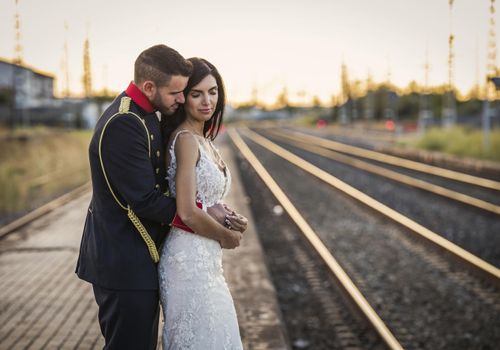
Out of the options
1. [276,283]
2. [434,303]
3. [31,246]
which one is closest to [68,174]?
[31,246]

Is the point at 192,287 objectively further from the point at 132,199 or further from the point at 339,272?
the point at 339,272

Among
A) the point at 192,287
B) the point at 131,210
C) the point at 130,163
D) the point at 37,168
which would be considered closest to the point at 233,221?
the point at 192,287

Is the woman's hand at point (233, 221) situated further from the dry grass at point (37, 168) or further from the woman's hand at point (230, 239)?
the dry grass at point (37, 168)

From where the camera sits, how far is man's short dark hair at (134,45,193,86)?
2363 mm

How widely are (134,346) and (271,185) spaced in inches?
454

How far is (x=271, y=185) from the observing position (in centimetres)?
1392

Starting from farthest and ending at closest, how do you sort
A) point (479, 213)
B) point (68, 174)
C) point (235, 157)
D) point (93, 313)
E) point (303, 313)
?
1. point (235, 157)
2. point (68, 174)
3. point (479, 213)
4. point (303, 313)
5. point (93, 313)

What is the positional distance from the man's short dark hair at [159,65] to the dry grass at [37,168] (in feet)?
30.1

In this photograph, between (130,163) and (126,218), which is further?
(126,218)

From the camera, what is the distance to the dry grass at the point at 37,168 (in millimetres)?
12438

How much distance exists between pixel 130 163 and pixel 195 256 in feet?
1.86

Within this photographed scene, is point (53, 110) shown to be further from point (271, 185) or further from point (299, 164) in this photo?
point (271, 185)

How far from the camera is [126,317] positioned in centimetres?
242

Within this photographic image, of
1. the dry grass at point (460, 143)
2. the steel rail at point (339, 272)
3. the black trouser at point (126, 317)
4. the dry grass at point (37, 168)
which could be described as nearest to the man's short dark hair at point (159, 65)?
the black trouser at point (126, 317)
